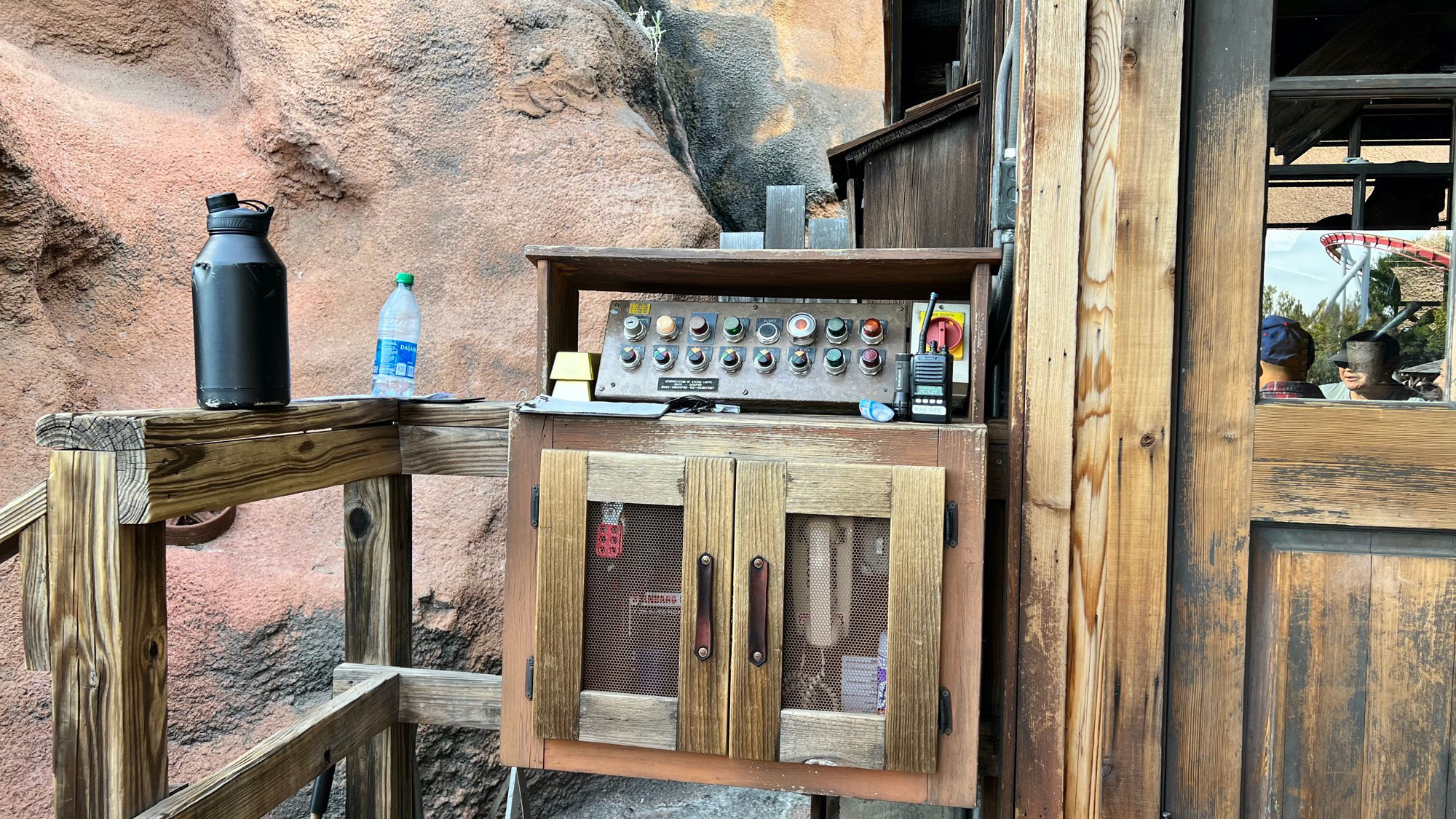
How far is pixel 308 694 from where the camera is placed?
3.40 metres

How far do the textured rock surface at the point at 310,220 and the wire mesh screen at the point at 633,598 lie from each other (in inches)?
80.0

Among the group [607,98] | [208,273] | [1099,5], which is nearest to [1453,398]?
[1099,5]

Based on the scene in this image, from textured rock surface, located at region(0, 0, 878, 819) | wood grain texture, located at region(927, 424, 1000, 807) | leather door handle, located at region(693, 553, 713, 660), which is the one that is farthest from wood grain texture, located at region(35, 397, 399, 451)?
textured rock surface, located at region(0, 0, 878, 819)

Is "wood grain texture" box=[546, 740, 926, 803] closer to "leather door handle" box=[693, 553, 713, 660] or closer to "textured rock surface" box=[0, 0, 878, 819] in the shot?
"leather door handle" box=[693, 553, 713, 660]

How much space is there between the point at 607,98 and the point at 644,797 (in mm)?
4404

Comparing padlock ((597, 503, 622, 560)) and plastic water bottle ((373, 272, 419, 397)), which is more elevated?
plastic water bottle ((373, 272, 419, 397))

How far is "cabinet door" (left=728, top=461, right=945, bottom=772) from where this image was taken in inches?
56.0

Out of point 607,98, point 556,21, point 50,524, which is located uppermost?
point 556,21

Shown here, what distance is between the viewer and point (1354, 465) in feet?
4.83

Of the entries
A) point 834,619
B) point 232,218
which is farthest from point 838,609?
point 232,218

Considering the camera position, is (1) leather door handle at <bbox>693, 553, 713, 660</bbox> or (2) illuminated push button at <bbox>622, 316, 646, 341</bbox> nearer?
(1) leather door handle at <bbox>693, 553, 713, 660</bbox>

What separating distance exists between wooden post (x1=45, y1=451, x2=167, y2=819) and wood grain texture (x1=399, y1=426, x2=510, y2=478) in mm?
711

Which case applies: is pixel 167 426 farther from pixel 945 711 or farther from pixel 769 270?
pixel 945 711

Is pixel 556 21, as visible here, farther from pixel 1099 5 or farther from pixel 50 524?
pixel 50 524
